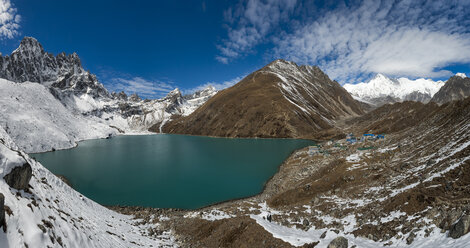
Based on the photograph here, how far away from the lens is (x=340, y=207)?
21.0 meters

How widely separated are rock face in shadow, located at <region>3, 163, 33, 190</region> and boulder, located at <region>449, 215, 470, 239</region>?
20279 millimetres

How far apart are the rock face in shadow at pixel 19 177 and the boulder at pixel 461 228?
20.3m

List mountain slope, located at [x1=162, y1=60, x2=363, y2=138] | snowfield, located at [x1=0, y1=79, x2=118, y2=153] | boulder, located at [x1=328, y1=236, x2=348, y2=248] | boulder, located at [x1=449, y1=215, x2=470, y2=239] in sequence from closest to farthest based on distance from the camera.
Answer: boulder, located at [x1=449, y1=215, x2=470, y2=239], boulder, located at [x1=328, y1=236, x2=348, y2=248], snowfield, located at [x1=0, y1=79, x2=118, y2=153], mountain slope, located at [x1=162, y1=60, x2=363, y2=138]

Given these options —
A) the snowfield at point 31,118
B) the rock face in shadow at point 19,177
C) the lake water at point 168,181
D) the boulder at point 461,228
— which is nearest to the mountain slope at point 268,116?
the lake water at point 168,181

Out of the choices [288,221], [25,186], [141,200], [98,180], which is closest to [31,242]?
[25,186]

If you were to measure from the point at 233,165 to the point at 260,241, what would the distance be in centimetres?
4942

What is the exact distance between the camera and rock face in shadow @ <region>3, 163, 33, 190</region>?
9734mm

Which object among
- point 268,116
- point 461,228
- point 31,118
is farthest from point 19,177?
point 268,116

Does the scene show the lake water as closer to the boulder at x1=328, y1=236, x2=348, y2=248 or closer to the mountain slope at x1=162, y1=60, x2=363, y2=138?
the boulder at x1=328, y1=236, x2=348, y2=248

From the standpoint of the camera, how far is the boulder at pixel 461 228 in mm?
8328


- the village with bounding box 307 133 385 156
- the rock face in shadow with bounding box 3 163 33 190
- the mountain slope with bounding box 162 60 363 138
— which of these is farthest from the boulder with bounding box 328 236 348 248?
the mountain slope with bounding box 162 60 363 138

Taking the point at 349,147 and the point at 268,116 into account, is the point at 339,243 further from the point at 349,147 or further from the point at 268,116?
the point at 268,116

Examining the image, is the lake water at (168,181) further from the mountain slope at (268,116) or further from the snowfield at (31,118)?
the mountain slope at (268,116)

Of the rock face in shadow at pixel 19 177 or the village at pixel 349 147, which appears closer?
the rock face in shadow at pixel 19 177
